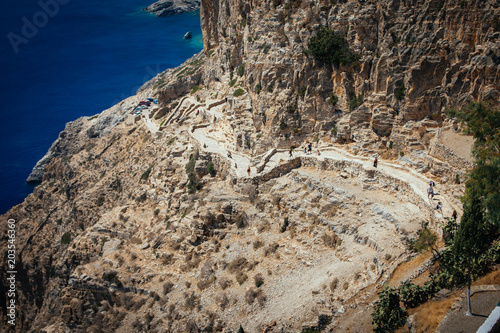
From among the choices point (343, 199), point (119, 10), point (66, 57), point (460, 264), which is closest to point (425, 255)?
point (460, 264)

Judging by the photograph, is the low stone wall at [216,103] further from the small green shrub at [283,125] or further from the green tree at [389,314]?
the green tree at [389,314]

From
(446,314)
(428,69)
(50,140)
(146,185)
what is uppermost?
(428,69)

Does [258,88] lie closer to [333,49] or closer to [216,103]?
[333,49]

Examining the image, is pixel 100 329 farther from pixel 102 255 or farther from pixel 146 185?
pixel 146 185

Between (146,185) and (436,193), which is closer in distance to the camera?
(436,193)

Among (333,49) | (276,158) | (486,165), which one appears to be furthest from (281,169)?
(486,165)

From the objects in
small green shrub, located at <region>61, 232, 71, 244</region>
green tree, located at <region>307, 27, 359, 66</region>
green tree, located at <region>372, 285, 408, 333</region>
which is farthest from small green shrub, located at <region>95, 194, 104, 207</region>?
green tree, located at <region>372, 285, 408, 333</region>

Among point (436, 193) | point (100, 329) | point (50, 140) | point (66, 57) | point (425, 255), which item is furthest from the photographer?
point (66, 57)
